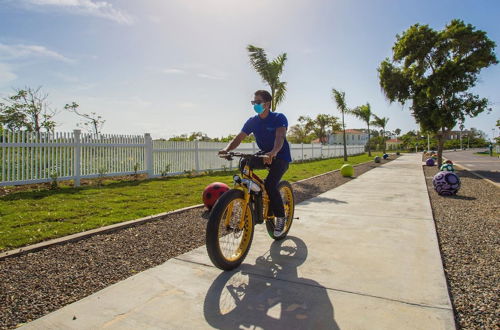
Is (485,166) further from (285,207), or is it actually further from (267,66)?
(285,207)

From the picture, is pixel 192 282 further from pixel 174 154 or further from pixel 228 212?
pixel 174 154

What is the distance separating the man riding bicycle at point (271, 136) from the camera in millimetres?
3588

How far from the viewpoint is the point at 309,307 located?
8.07ft

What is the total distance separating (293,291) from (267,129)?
1.88 metres

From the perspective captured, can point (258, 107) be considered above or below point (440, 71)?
below

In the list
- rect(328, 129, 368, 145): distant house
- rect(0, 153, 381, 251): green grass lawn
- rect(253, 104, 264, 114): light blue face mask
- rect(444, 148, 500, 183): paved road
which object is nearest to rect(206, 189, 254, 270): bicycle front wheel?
rect(253, 104, 264, 114): light blue face mask

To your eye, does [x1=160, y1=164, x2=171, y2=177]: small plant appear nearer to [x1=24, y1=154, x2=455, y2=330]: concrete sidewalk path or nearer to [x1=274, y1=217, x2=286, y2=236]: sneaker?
[x1=24, y1=154, x2=455, y2=330]: concrete sidewalk path

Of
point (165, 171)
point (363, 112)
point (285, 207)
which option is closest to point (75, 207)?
point (285, 207)

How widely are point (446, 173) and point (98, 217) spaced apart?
8.60 m

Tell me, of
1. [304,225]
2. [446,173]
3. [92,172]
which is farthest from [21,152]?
[446,173]

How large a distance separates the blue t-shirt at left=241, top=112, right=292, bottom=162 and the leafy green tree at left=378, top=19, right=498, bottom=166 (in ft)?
53.2

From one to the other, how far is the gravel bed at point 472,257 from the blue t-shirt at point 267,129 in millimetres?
2153

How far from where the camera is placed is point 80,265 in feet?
11.2

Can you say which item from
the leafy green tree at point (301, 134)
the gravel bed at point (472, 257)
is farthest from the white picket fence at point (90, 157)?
the leafy green tree at point (301, 134)
